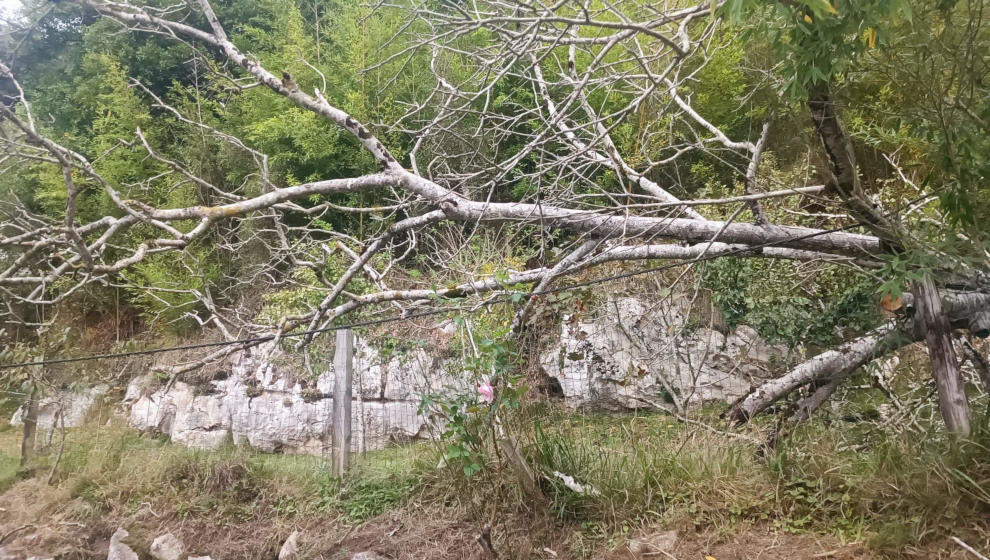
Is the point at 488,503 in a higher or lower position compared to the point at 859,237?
lower

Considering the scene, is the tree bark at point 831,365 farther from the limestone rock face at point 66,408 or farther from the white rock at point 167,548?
the limestone rock face at point 66,408

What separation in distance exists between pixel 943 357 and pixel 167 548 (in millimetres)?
4749

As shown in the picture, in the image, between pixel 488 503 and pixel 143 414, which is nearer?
pixel 488 503

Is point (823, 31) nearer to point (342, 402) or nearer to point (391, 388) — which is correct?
point (342, 402)

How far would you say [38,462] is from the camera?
4.89 meters

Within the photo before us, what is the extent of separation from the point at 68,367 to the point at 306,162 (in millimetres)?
4238

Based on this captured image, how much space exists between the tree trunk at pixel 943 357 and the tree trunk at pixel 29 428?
653 cm

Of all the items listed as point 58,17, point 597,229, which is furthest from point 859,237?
point 58,17

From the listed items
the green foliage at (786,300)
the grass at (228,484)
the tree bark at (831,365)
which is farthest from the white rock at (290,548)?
the green foliage at (786,300)

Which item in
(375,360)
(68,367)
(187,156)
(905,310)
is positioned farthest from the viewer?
(187,156)

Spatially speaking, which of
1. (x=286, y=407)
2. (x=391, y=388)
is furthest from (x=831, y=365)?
(x=286, y=407)

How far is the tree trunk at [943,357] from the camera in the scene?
7.20ft

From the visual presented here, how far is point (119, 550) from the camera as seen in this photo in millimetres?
3824

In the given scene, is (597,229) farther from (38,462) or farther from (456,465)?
(38,462)
